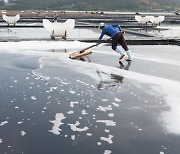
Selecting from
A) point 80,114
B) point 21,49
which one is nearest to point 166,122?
point 80,114

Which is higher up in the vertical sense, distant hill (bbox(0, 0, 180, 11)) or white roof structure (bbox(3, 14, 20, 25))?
distant hill (bbox(0, 0, 180, 11))

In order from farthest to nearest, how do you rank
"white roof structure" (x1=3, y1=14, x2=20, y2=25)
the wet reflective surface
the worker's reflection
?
"white roof structure" (x1=3, y1=14, x2=20, y2=25)
the worker's reflection
the wet reflective surface

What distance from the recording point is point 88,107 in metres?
7.20

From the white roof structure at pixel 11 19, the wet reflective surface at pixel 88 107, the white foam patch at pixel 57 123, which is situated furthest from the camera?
the white roof structure at pixel 11 19

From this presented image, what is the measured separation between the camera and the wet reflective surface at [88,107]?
5.35m

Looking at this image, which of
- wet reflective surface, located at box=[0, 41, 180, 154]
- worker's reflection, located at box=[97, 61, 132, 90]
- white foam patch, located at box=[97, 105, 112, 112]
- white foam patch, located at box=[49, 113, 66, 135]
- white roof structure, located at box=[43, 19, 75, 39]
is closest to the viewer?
wet reflective surface, located at box=[0, 41, 180, 154]

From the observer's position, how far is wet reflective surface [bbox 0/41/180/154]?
535cm

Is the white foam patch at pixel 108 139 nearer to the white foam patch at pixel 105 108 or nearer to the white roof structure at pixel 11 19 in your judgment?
the white foam patch at pixel 105 108

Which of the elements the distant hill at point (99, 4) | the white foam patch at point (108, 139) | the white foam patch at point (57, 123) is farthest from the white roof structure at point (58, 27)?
the distant hill at point (99, 4)

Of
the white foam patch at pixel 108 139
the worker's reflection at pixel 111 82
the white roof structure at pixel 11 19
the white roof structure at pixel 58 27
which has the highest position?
the white roof structure at pixel 11 19

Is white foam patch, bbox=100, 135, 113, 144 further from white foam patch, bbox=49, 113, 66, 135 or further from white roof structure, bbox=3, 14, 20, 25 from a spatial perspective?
white roof structure, bbox=3, 14, 20, 25

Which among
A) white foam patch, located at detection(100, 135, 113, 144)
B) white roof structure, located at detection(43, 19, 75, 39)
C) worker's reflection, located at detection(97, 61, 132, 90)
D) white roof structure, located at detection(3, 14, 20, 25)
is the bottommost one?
white foam patch, located at detection(100, 135, 113, 144)

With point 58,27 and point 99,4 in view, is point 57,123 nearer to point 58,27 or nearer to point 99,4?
point 58,27

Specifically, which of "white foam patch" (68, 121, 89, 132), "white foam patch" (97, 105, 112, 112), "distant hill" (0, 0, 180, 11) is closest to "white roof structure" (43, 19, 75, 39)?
"white foam patch" (97, 105, 112, 112)
